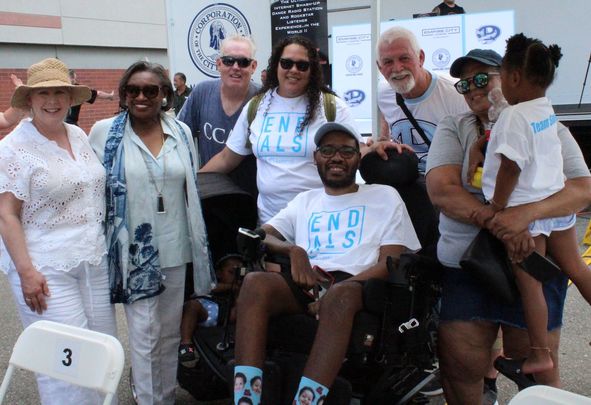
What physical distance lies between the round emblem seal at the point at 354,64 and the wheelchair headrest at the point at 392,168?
4795 mm

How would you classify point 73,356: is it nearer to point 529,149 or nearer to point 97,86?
point 529,149

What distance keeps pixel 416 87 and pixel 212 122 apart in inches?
50.7

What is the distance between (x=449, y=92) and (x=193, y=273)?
1589 millimetres

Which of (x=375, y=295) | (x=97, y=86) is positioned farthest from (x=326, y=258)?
(x=97, y=86)

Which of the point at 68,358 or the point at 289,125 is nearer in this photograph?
the point at 68,358

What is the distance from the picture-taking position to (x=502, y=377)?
369 cm

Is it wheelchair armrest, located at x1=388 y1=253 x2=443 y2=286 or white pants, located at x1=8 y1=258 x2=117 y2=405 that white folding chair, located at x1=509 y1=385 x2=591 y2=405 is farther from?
white pants, located at x1=8 y1=258 x2=117 y2=405

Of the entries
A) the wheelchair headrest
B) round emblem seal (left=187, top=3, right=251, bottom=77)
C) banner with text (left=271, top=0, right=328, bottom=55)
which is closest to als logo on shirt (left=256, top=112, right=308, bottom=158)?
the wheelchair headrest

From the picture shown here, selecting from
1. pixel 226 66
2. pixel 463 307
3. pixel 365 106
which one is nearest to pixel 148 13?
pixel 365 106

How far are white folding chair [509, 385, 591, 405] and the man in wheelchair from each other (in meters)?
0.91

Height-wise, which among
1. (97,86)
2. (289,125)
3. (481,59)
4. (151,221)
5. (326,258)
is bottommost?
(326,258)

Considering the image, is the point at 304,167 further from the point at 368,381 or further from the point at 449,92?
the point at 368,381

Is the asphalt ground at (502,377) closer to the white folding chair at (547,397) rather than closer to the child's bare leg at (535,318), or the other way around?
the child's bare leg at (535,318)

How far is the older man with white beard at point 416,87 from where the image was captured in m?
3.19
